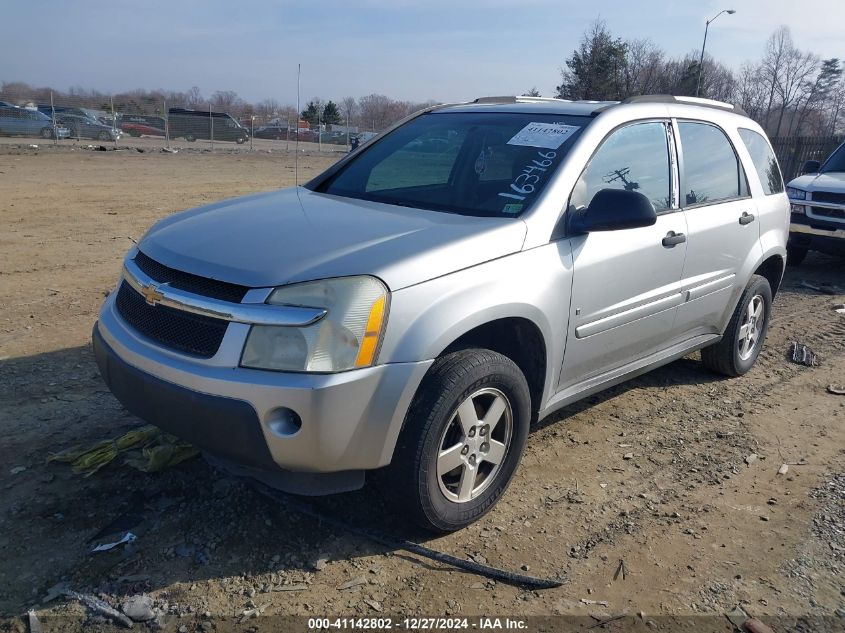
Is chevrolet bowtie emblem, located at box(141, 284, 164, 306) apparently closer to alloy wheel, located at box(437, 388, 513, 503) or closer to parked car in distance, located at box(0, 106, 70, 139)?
alloy wheel, located at box(437, 388, 513, 503)

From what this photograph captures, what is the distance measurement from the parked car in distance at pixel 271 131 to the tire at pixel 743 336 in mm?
34943

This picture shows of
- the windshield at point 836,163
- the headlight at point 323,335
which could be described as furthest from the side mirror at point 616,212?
the windshield at point 836,163

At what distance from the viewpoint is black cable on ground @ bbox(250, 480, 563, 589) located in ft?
10.0

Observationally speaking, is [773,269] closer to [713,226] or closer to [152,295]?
[713,226]

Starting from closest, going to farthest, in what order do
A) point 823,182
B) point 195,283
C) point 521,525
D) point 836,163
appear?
point 195,283 → point 521,525 → point 823,182 → point 836,163

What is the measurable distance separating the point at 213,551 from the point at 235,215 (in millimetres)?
1583

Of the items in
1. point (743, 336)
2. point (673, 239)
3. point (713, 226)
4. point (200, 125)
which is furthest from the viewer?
point (200, 125)

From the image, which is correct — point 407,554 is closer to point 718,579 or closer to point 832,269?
point 718,579

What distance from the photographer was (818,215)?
9.90 metres

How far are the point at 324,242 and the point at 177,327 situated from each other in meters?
0.69

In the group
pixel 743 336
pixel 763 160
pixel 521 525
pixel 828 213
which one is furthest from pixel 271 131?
pixel 521 525

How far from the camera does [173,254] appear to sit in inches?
125

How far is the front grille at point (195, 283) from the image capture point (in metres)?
2.86

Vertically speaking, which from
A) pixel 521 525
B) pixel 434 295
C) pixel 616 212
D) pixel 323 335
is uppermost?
pixel 616 212
